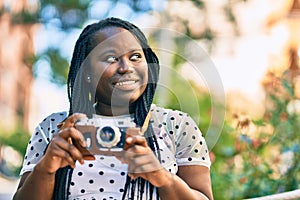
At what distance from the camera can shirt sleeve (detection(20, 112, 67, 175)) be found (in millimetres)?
1508

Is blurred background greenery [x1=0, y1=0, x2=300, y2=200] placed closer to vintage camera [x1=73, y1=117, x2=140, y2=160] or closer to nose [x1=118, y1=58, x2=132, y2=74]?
nose [x1=118, y1=58, x2=132, y2=74]

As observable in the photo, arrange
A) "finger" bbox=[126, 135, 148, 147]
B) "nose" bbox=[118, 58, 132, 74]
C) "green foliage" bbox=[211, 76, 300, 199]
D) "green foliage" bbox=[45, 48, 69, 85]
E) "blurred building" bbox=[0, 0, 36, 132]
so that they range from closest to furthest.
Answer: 1. "finger" bbox=[126, 135, 148, 147]
2. "nose" bbox=[118, 58, 132, 74]
3. "green foliage" bbox=[211, 76, 300, 199]
4. "green foliage" bbox=[45, 48, 69, 85]
5. "blurred building" bbox=[0, 0, 36, 132]

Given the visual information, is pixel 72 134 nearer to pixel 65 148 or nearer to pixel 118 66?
pixel 65 148

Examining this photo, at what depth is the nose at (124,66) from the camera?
142cm

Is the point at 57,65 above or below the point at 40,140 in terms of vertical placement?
above

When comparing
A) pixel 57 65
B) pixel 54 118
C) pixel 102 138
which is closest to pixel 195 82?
pixel 54 118

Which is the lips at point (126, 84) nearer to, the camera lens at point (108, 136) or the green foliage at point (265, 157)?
the camera lens at point (108, 136)

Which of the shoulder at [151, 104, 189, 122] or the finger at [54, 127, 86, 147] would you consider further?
the shoulder at [151, 104, 189, 122]

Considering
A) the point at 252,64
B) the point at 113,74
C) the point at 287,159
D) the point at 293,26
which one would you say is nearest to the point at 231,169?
the point at 287,159

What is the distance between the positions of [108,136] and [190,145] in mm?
283

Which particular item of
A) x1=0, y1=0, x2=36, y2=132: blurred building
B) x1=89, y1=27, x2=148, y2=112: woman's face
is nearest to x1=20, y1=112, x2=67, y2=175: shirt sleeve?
x1=89, y1=27, x2=148, y2=112: woman's face

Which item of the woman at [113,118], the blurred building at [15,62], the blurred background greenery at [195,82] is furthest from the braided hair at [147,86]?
the blurred building at [15,62]

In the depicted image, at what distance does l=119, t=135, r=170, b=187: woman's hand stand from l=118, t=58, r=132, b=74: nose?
0.63 ft

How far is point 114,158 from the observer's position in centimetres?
148
